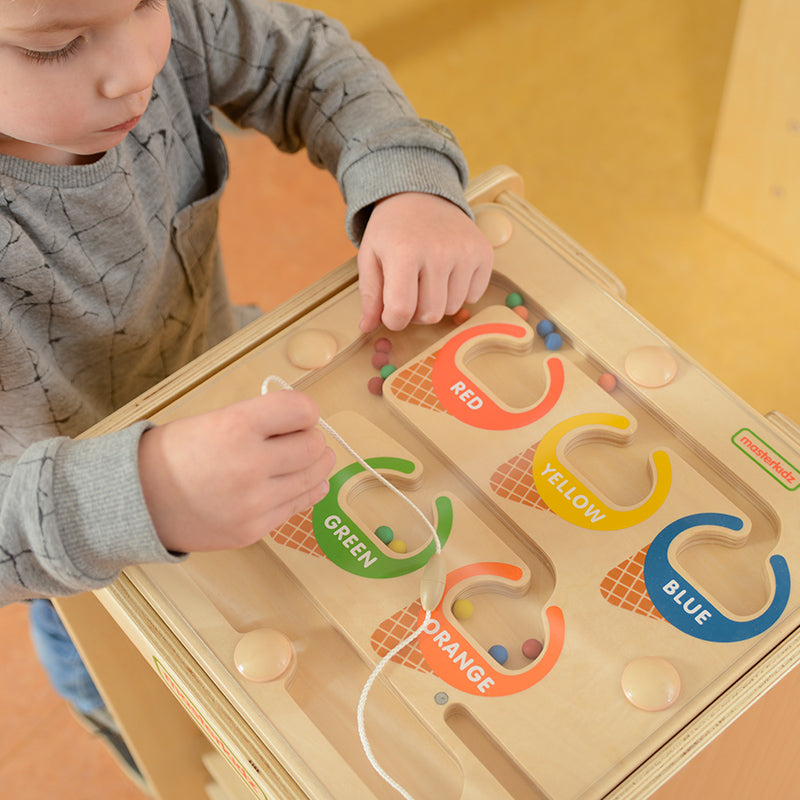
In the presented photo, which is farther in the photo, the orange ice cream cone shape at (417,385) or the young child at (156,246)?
the orange ice cream cone shape at (417,385)

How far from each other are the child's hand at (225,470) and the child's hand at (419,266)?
125 millimetres

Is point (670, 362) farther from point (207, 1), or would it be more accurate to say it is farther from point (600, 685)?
point (207, 1)

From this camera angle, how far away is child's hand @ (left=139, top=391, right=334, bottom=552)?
493 millimetres

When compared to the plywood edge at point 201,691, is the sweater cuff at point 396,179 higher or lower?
higher

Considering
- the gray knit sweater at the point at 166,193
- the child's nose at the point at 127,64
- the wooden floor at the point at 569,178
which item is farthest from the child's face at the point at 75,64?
the wooden floor at the point at 569,178

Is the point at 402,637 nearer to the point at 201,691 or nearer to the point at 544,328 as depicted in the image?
the point at 201,691

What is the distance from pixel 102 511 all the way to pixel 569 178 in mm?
1064

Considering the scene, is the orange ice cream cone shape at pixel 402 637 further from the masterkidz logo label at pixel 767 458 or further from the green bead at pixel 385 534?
the masterkidz logo label at pixel 767 458

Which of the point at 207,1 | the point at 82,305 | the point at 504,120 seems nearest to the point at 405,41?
the point at 504,120

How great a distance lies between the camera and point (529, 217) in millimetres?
658

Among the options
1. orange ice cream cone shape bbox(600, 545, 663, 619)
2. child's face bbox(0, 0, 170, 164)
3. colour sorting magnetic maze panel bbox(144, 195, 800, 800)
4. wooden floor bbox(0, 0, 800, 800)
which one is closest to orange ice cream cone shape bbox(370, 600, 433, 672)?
colour sorting magnetic maze panel bbox(144, 195, 800, 800)

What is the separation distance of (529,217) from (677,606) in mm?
285

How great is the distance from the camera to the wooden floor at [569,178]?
3.81 feet

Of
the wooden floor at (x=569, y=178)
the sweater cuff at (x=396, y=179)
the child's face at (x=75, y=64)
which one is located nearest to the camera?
the child's face at (x=75, y=64)
